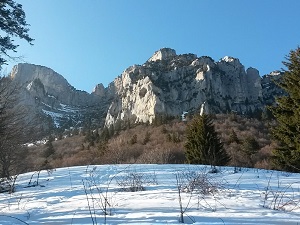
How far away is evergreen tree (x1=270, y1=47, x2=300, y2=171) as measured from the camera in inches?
677

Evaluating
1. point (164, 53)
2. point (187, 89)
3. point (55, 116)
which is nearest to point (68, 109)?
point (55, 116)

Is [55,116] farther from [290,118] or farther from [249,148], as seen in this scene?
[290,118]

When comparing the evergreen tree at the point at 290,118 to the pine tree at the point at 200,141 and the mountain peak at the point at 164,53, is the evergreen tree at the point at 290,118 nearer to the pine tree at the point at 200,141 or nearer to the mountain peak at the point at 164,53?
the pine tree at the point at 200,141

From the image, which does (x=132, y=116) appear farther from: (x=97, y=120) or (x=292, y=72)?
(x=292, y=72)

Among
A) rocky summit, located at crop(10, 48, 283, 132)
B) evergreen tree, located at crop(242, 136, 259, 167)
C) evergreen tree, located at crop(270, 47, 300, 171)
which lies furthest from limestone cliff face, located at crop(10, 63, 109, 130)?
evergreen tree, located at crop(270, 47, 300, 171)

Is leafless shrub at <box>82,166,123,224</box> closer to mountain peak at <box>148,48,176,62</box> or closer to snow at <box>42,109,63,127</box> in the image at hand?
mountain peak at <box>148,48,176,62</box>

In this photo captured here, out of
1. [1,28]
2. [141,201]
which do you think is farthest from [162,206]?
[1,28]

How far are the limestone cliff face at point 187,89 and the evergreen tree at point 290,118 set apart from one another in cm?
8196

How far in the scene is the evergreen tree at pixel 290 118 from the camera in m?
17.2

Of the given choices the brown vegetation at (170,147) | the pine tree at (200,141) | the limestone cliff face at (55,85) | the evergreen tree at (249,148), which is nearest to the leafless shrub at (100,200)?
the pine tree at (200,141)

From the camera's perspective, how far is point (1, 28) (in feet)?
31.6

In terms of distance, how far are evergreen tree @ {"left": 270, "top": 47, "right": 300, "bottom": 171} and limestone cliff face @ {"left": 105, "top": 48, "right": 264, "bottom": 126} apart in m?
82.0

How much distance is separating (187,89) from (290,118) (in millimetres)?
93553

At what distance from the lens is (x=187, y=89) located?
363ft
